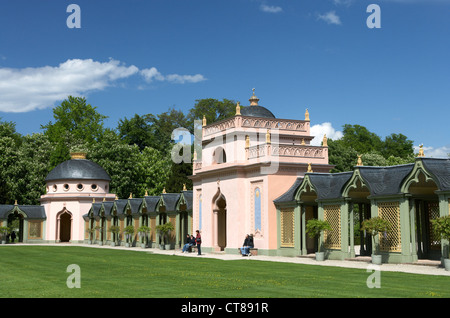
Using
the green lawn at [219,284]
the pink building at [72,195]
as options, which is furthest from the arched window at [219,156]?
the pink building at [72,195]

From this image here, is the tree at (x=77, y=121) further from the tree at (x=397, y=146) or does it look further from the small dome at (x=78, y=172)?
the tree at (x=397, y=146)

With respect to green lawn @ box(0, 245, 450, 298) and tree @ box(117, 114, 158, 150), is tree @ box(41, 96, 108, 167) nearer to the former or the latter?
tree @ box(117, 114, 158, 150)

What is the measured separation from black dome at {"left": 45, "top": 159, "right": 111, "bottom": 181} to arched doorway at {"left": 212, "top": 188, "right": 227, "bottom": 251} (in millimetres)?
30102

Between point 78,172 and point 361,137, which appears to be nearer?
point 78,172

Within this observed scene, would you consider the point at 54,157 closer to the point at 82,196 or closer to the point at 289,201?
the point at 82,196

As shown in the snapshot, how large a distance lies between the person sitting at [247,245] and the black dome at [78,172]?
36.4m

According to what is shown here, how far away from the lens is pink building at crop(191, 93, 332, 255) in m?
33.6

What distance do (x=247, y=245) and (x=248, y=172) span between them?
4547 millimetres

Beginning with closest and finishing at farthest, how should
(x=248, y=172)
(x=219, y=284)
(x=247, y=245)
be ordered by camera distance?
(x=219, y=284) < (x=247, y=245) < (x=248, y=172)

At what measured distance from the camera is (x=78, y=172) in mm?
66250

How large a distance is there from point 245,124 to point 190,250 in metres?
9.60

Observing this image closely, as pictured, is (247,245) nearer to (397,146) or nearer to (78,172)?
(78,172)

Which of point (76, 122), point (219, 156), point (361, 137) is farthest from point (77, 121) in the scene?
point (219, 156)

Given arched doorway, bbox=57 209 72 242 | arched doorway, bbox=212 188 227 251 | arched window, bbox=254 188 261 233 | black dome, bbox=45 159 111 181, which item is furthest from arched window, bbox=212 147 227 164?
arched doorway, bbox=57 209 72 242
